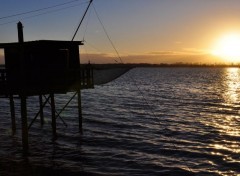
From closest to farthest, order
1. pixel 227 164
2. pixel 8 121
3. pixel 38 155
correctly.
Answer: pixel 227 164
pixel 38 155
pixel 8 121

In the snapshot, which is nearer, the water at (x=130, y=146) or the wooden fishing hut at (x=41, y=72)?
the water at (x=130, y=146)

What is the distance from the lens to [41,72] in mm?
23547

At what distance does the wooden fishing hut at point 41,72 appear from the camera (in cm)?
2284

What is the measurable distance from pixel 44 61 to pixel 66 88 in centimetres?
257

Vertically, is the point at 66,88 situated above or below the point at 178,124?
above

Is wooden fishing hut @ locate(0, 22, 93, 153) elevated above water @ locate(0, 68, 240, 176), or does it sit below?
above

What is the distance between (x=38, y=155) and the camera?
22172mm

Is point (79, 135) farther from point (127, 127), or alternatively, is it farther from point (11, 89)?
point (11, 89)

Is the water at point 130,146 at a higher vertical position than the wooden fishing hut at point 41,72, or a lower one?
lower

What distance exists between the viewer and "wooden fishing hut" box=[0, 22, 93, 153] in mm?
22844

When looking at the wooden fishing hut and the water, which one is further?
the wooden fishing hut

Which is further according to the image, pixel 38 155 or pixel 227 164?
pixel 38 155

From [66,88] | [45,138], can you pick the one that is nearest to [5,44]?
[66,88]

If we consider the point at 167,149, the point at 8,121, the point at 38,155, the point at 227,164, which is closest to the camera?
the point at 227,164
